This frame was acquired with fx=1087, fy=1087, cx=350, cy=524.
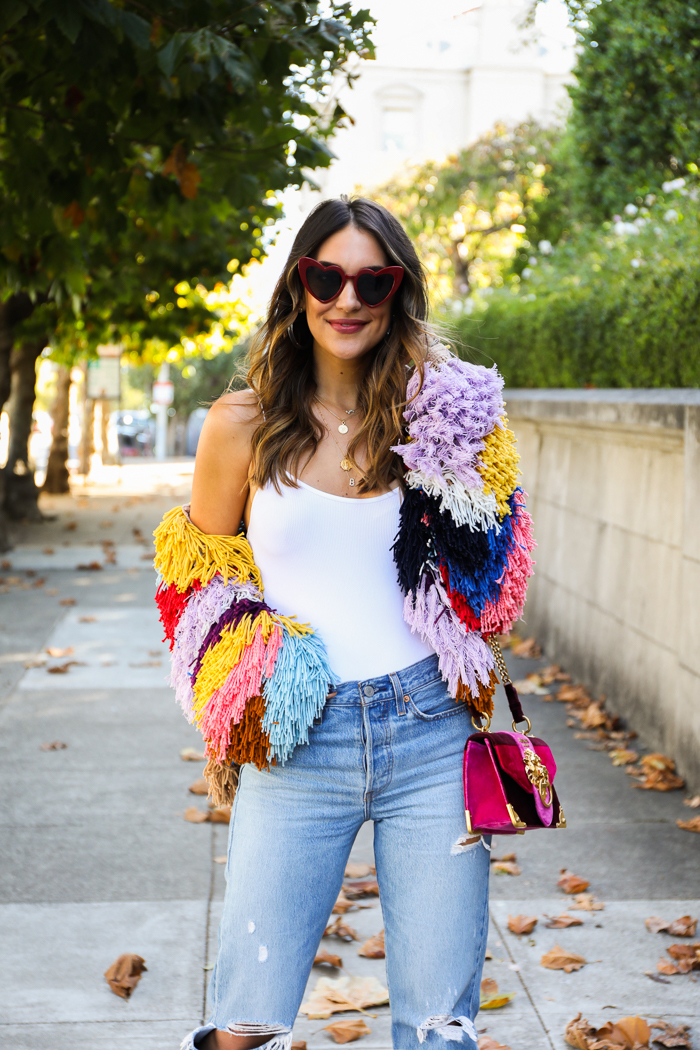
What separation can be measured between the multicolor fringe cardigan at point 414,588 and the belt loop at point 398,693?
3.8 inches

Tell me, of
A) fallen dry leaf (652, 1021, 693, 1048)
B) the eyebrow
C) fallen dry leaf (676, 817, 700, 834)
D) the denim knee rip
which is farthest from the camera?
fallen dry leaf (676, 817, 700, 834)

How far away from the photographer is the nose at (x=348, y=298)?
7.02ft

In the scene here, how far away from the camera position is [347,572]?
210 centimetres

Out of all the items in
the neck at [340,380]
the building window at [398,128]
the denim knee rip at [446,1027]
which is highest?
the building window at [398,128]

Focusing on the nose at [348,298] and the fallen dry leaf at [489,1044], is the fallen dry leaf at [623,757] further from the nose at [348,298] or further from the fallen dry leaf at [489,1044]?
the nose at [348,298]

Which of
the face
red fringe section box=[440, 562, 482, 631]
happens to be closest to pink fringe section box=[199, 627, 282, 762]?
red fringe section box=[440, 562, 482, 631]

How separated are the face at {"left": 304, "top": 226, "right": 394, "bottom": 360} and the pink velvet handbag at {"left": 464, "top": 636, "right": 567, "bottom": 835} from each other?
27.0 inches

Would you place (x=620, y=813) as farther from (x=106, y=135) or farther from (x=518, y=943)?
(x=106, y=135)

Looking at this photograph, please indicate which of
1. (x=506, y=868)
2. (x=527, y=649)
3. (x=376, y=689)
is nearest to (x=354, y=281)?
(x=376, y=689)

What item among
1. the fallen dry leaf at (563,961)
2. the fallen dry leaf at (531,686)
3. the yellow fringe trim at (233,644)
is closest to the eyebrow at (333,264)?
the yellow fringe trim at (233,644)

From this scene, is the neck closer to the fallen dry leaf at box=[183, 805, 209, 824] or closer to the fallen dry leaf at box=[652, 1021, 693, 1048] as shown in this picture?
the fallen dry leaf at box=[652, 1021, 693, 1048]

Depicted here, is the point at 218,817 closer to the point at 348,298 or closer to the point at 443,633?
the point at 443,633

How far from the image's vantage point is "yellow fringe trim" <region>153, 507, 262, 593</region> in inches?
84.4

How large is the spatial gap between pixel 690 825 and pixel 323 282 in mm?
3154
